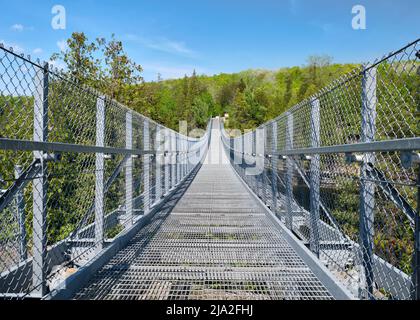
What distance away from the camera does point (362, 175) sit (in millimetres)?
1801

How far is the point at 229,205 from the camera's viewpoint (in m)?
4.91

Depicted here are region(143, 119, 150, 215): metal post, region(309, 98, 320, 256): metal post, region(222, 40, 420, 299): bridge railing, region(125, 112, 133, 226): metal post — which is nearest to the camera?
region(222, 40, 420, 299): bridge railing

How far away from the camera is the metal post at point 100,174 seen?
2.58 meters

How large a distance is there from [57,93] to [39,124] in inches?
18.1

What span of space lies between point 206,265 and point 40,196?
1.21 m

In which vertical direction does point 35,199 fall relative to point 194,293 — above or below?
above

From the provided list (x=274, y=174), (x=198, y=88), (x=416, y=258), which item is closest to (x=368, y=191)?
(x=416, y=258)

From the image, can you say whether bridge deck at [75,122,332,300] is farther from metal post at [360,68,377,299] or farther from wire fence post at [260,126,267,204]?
wire fence post at [260,126,267,204]

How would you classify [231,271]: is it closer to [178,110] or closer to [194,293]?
[194,293]

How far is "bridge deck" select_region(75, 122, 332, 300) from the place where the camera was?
6.78 ft

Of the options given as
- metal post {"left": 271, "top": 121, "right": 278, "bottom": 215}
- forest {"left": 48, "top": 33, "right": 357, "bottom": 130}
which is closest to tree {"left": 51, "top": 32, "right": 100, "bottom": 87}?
forest {"left": 48, "top": 33, "right": 357, "bottom": 130}

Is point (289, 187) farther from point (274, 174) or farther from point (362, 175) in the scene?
point (362, 175)

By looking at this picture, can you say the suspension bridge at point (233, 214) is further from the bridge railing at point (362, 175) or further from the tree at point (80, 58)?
the tree at point (80, 58)
